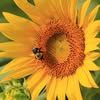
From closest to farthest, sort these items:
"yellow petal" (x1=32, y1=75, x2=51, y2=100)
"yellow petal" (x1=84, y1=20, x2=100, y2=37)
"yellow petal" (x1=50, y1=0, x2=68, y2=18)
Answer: "yellow petal" (x1=84, y1=20, x2=100, y2=37) → "yellow petal" (x1=50, y1=0, x2=68, y2=18) → "yellow petal" (x1=32, y1=75, x2=51, y2=100)

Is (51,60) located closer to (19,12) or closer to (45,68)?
(45,68)

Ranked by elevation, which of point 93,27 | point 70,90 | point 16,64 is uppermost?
point 93,27

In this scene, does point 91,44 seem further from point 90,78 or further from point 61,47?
point 61,47

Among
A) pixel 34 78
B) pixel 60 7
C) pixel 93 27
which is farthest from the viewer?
pixel 34 78

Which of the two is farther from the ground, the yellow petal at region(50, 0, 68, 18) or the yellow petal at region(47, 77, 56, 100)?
the yellow petal at region(50, 0, 68, 18)

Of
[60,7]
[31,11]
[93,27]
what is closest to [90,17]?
[93,27]

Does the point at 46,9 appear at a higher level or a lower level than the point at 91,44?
higher

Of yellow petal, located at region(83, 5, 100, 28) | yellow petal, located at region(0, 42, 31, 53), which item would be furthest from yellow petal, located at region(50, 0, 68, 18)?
yellow petal, located at region(0, 42, 31, 53)

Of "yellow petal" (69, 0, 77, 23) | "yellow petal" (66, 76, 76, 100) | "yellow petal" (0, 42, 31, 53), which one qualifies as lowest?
"yellow petal" (66, 76, 76, 100)

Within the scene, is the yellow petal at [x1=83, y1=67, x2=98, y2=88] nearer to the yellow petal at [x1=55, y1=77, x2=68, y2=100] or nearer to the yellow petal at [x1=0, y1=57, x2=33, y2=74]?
the yellow petal at [x1=55, y1=77, x2=68, y2=100]
